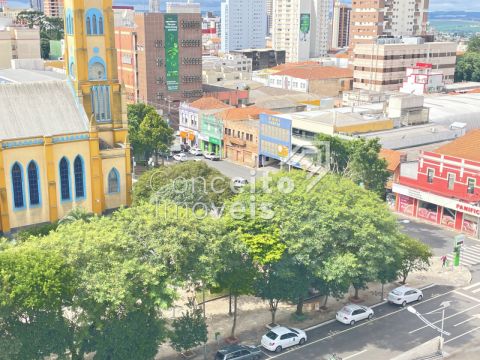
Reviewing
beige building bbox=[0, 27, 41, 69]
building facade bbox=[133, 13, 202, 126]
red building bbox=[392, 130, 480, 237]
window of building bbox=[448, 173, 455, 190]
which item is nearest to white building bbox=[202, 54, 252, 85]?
building facade bbox=[133, 13, 202, 126]

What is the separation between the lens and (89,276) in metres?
32.8

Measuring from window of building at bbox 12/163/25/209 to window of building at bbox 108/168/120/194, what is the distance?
916 cm

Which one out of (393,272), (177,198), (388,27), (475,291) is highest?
(388,27)

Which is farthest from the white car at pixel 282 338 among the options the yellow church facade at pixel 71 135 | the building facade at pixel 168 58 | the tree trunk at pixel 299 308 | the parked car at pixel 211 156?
the building facade at pixel 168 58

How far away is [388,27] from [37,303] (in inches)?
6856

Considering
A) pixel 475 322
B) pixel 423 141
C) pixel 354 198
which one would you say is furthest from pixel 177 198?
pixel 423 141

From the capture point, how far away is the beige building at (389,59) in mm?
125438

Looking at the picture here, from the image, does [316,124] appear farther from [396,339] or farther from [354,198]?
[396,339]

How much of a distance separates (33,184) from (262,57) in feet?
463

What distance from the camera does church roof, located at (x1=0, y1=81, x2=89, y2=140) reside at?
57.7 meters

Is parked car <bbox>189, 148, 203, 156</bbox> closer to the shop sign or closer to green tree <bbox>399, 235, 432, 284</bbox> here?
the shop sign

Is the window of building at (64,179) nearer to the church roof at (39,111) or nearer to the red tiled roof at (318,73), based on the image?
the church roof at (39,111)

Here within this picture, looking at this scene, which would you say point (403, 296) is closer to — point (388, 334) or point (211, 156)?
point (388, 334)

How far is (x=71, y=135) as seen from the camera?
59125 mm
